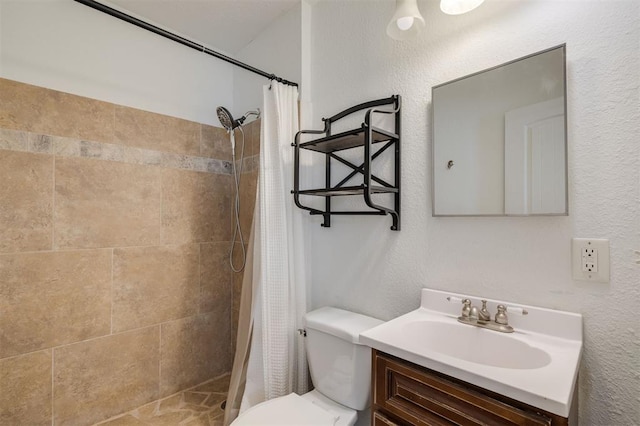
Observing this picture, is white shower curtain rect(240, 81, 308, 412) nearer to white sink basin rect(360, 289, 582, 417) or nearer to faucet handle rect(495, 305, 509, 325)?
white sink basin rect(360, 289, 582, 417)

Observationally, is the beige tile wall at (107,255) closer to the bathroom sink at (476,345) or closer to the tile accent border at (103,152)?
the tile accent border at (103,152)

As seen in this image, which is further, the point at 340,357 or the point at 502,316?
the point at 340,357

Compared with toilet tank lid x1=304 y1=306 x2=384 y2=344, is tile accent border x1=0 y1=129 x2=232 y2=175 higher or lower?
higher

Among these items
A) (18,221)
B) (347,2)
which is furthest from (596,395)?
(18,221)

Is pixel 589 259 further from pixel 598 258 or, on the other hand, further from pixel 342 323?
pixel 342 323

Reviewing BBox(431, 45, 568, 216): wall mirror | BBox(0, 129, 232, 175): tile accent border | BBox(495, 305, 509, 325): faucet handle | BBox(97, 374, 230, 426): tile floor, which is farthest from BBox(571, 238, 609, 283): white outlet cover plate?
BBox(0, 129, 232, 175): tile accent border

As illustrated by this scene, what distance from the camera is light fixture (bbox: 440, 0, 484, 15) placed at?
1108 millimetres

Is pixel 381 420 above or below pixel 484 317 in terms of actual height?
below

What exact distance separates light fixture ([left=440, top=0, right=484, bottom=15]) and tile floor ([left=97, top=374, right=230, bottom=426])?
2.31 m

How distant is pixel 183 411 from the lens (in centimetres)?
183

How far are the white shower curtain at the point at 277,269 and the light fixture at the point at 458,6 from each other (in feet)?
2.73

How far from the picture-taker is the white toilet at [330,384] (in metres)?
1.21

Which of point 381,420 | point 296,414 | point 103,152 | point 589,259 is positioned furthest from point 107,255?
point 589,259

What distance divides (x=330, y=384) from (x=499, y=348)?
2.35 ft
